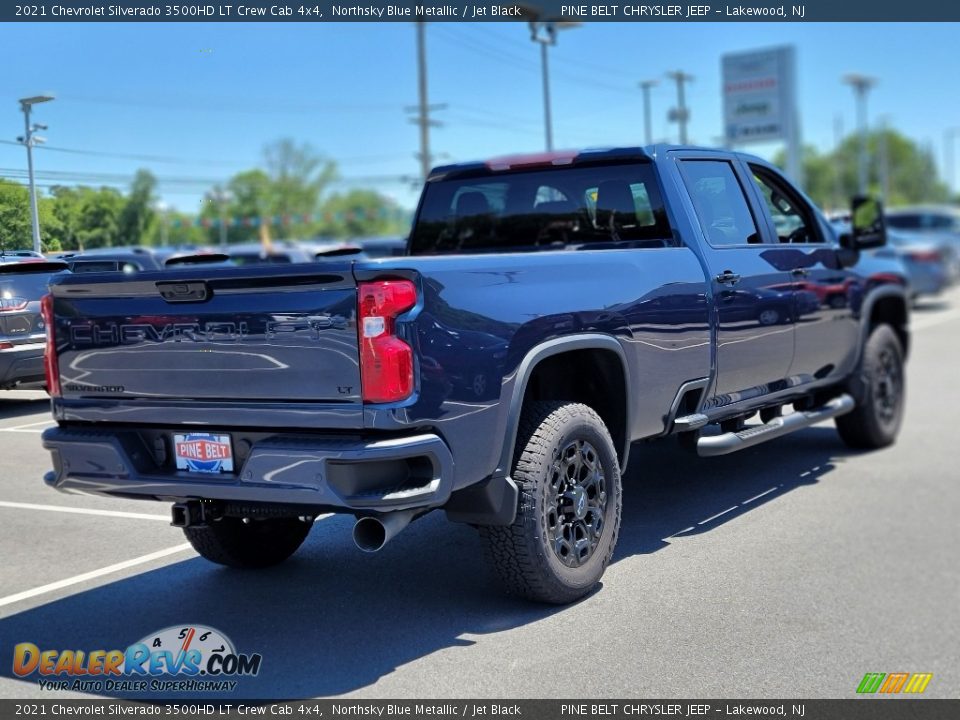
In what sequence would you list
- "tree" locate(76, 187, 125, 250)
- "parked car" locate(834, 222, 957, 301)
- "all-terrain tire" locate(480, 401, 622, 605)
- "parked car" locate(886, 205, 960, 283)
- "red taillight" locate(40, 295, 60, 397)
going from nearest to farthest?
"all-terrain tire" locate(480, 401, 622, 605), "red taillight" locate(40, 295, 60, 397), "tree" locate(76, 187, 125, 250), "parked car" locate(834, 222, 957, 301), "parked car" locate(886, 205, 960, 283)

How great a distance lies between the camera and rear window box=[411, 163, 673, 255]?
6.27 m

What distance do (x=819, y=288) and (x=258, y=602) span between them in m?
4.28

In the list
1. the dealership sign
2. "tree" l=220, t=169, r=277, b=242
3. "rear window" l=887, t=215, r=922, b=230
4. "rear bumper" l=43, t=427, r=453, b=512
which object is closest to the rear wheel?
"rear bumper" l=43, t=427, r=453, b=512

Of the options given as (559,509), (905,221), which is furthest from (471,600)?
(905,221)

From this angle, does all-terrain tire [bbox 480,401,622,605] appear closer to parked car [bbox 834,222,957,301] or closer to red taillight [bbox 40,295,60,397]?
red taillight [bbox 40,295,60,397]

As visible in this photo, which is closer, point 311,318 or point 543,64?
point 311,318

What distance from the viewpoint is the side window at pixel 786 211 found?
716cm

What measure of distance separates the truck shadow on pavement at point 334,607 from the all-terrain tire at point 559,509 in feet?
0.69

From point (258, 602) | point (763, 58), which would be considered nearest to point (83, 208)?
point (258, 602)

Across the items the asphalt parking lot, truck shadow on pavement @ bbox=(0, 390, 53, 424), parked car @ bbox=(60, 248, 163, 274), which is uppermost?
parked car @ bbox=(60, 248, 163, 274)

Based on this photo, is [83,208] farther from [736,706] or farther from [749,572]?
[736,706]

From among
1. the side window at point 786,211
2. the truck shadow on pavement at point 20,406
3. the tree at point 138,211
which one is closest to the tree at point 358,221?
the tree at point 138,211

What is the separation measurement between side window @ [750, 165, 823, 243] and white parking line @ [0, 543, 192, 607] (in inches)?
163

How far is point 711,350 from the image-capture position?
6016 mm
